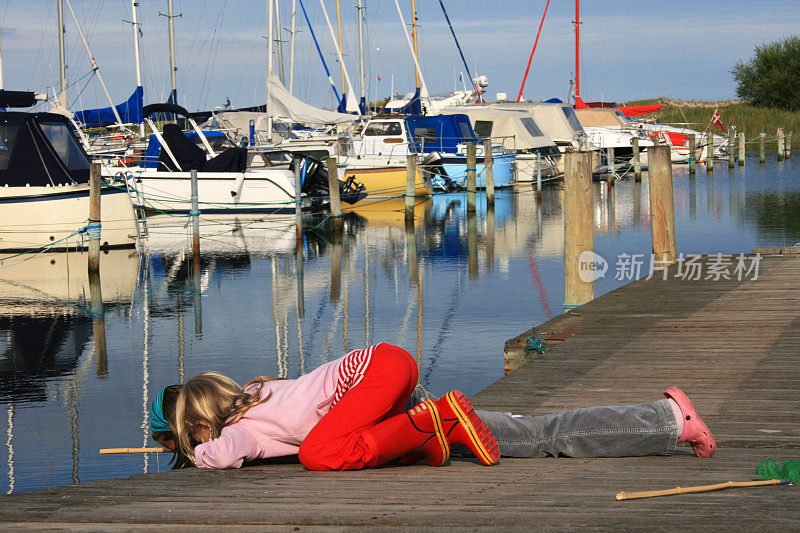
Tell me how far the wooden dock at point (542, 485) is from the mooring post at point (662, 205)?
4.87 meters

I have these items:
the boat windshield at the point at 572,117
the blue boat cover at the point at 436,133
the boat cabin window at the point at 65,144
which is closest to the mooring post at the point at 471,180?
the blue boat cover at the point at 436,133

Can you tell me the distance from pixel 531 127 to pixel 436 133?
199 inches

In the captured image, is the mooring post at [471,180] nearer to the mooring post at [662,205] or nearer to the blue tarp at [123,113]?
the blue tarp at [123,113]

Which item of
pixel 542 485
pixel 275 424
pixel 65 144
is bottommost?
pixel 542 485

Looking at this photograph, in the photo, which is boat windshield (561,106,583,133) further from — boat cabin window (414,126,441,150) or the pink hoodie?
the pink hoodie

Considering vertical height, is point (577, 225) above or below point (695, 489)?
above

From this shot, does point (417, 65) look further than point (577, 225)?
Yes

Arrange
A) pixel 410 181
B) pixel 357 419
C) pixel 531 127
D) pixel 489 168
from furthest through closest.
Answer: pixel 531 127
pixel 489 168
pixel 410 181
pixel 357 419

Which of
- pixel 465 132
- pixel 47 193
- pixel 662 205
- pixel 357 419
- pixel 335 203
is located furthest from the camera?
pixel 465 132

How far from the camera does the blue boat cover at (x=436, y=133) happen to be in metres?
28.4

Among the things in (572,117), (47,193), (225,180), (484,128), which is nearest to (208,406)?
(47,193)

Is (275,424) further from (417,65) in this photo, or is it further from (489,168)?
(417,65)

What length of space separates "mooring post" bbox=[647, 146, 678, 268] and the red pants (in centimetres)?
779

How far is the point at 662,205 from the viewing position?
35.5ft
